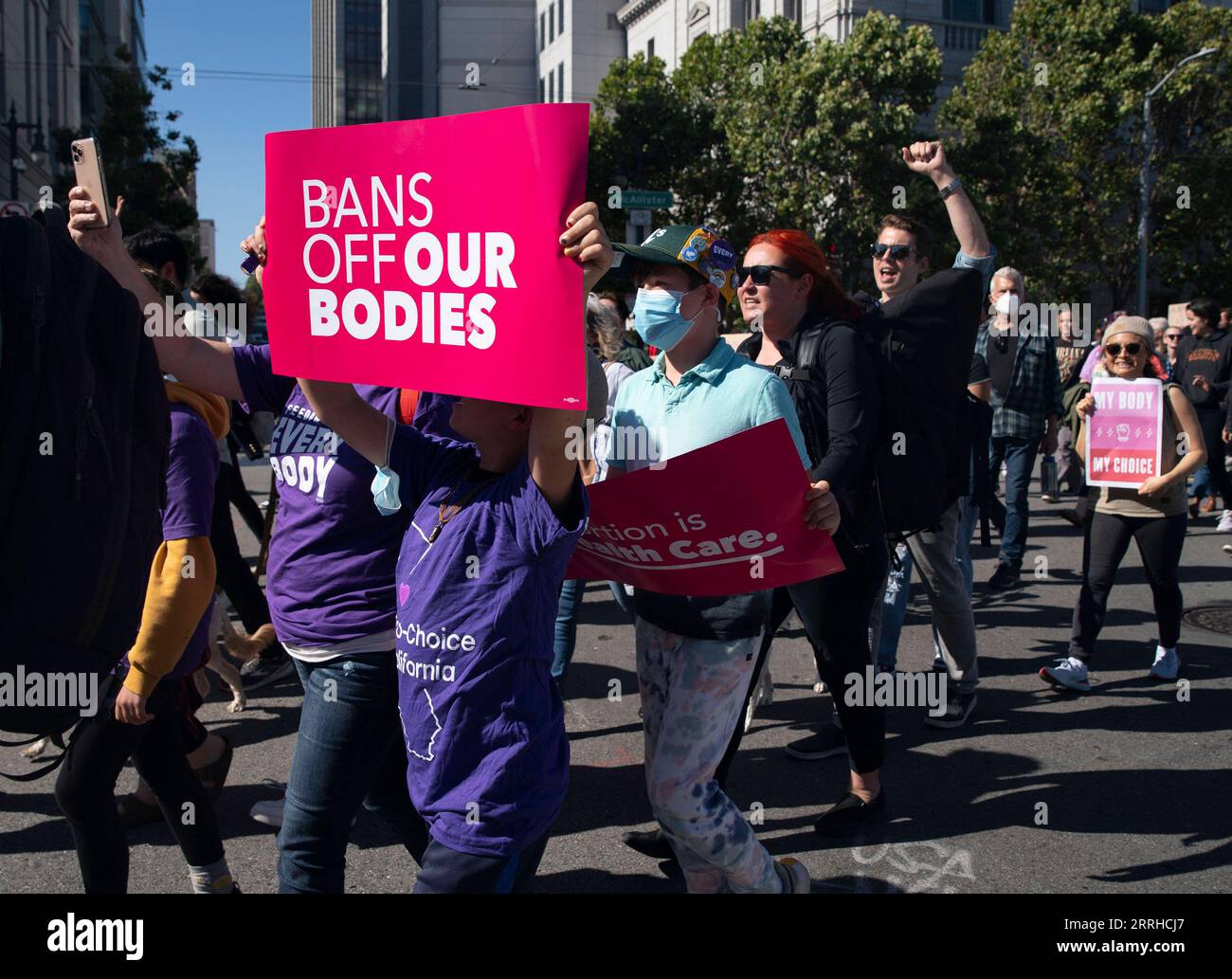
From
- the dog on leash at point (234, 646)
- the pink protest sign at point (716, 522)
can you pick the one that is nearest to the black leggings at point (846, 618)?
the pink protest sign at point (716, 522)

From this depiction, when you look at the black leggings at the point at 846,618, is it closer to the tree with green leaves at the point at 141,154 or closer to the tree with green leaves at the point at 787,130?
the tree with green leaves at the point at 787,130

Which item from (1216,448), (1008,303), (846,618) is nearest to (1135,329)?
(1008,303)

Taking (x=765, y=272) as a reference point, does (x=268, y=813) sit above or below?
below

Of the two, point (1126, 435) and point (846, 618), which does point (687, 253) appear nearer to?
point (846, 618)

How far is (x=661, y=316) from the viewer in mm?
3246

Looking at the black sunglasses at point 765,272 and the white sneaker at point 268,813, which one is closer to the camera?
the black sunglasses at point 765,272

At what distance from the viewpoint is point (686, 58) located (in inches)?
1425

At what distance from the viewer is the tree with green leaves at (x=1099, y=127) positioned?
104 feet

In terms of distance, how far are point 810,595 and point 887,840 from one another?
3.18ft

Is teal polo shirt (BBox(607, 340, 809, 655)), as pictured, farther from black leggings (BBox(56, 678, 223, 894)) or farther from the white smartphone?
the white smartphone

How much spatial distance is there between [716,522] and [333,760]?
1138mm

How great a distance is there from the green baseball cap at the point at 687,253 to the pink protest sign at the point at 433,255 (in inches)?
34.8

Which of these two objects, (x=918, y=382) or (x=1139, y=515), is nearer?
(x=918, y=382)
